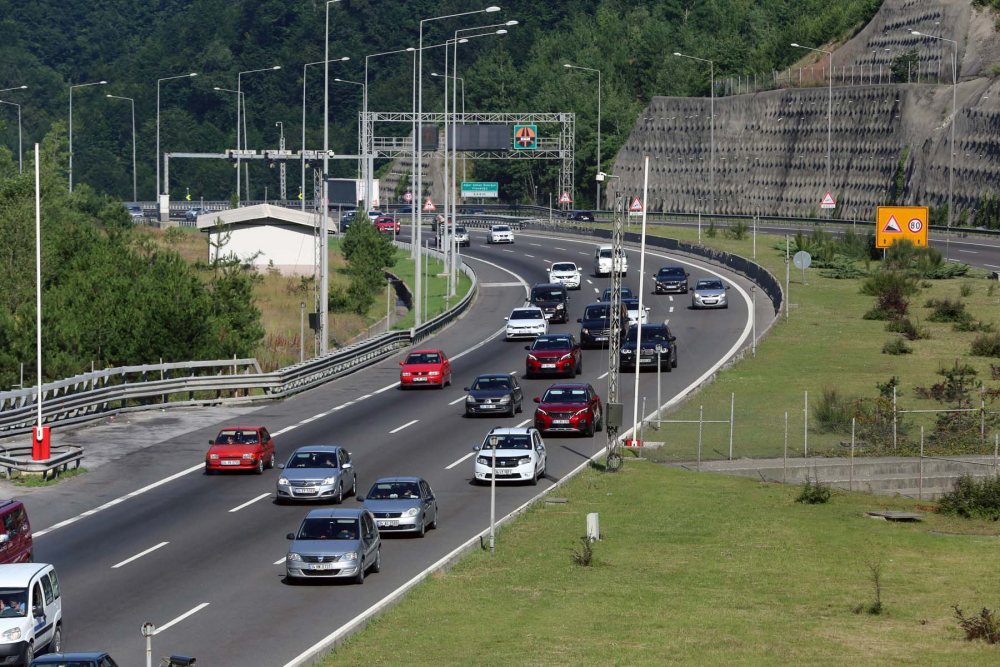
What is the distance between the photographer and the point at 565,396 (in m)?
44.3

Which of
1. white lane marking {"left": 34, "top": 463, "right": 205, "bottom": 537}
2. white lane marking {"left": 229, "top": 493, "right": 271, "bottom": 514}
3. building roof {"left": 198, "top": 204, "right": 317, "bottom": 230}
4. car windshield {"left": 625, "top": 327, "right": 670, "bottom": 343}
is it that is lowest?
white lane marking {"left": 34, "top": 463, "right": 205, "bottom": 537}

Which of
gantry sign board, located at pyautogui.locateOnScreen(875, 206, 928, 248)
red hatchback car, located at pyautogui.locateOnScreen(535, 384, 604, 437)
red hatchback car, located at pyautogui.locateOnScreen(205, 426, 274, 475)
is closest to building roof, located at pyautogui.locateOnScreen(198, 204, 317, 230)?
gantry sign board, located at pyautogui.locateOnScreen(875, 206, 928, 248)

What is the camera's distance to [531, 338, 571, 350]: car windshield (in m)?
53.3

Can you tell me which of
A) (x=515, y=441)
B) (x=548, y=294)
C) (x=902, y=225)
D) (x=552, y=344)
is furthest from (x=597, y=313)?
(x=902, y=225)

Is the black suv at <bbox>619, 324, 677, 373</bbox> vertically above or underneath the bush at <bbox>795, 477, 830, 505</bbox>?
above

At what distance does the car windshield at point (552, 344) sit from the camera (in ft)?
175

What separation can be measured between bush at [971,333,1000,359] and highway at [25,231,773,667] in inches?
368

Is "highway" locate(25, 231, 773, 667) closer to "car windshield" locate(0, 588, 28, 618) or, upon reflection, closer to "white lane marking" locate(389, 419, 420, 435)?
"white lane marking" locate(389, 419, 420, 435)

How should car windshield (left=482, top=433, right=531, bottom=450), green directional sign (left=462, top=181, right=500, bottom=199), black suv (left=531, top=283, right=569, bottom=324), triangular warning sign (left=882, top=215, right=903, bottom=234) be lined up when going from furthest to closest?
green directional sign (left=462, top=181, right=500, bottom=199)
triangular warning sign (left=882, top=215, right=903, bottom=234)
black suv (left=531, top=283, right=569, bottom=324)
car windshield (left=482, top=433, right=531, bottom=450)

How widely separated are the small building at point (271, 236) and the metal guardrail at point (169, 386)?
30634 millimetres

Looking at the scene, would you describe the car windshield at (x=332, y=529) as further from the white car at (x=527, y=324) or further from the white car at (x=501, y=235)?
the white car at (x=501, y=235)

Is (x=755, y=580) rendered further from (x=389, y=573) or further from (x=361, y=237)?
(x=361, y=237)

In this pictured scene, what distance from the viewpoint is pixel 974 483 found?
123 feet

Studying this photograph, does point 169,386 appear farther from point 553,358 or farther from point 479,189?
point 479,189
